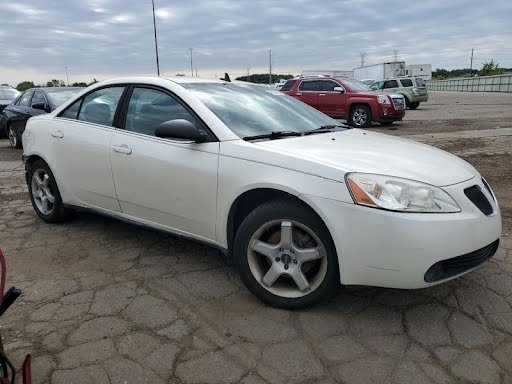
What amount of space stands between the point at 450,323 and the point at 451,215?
69cm

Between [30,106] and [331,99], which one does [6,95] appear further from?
[331,99]

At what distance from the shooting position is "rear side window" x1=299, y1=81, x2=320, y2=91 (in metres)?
15.7

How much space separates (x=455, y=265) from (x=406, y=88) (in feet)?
73.6

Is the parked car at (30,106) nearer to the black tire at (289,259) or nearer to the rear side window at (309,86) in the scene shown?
the black tire at (289,259)

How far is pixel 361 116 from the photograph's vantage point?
14.8m

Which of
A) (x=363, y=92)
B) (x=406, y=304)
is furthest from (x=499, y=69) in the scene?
(x=406, y=304)

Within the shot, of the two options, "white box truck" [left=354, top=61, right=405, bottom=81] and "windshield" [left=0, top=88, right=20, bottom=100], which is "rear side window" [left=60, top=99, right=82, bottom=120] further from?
"white box truck" [left=354, top=61, right=405, bottom=81]

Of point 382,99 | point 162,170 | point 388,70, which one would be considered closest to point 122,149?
point 162,170

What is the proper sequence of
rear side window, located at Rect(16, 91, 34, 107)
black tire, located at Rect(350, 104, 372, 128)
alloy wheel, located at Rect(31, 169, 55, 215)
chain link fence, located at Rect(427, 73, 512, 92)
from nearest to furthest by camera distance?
alloy wheel, located at Rect(31, 169, 55, 215), rear side window, located at Rect(16, 91, 34, 107), black tire, located at Rect(350, 104, 372, 128), chain link fence, located at Rect(427, 73, 512, 92)

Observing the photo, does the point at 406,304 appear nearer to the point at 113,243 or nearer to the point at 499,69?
the point at 113,243

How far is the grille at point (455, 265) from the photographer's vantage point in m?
2.59

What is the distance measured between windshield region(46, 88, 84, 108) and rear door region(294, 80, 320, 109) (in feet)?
26.7

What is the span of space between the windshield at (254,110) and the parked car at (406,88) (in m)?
20.3

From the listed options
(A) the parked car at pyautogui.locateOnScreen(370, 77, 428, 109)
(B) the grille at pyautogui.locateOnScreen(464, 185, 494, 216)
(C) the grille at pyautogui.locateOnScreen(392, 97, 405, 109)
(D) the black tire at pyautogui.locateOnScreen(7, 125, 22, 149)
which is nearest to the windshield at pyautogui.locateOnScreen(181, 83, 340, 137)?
(B) the grille at pyautogui.locateOnScreen(464, 185, 494, 216)
